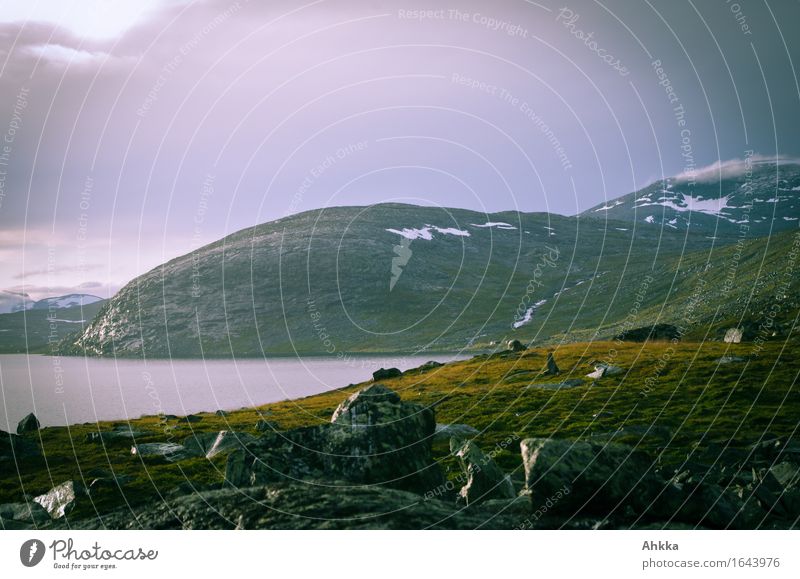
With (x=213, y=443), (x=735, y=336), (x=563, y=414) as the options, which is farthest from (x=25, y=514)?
(x=735, y=336)

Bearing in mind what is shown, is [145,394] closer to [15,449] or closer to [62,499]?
[15,449]

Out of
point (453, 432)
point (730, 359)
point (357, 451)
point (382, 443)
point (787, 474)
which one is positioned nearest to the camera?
point (787, 474)

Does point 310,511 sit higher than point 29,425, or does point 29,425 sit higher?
point 29,425

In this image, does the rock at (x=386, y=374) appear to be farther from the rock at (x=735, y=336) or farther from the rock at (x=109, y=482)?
the rock at (x=109, y=482)

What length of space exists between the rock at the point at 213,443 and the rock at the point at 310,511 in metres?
20.8

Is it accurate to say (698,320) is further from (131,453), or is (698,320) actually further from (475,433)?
(131,453)

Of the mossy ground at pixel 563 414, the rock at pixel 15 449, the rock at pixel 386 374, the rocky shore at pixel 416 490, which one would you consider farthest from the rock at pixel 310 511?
the rock at pixel 386 374

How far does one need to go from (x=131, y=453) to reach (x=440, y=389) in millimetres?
35874

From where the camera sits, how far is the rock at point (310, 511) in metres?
19.4

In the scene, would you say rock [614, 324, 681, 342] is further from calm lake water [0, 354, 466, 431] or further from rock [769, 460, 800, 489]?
rock [769, 460, 800, 489]

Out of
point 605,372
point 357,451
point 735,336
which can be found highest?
point 735,336

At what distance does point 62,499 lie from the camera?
29.8 meters

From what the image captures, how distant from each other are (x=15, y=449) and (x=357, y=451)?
106ft

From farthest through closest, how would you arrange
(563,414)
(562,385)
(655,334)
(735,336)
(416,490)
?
(655,334), (735,336), (562,385), (563,414), (416,490)
